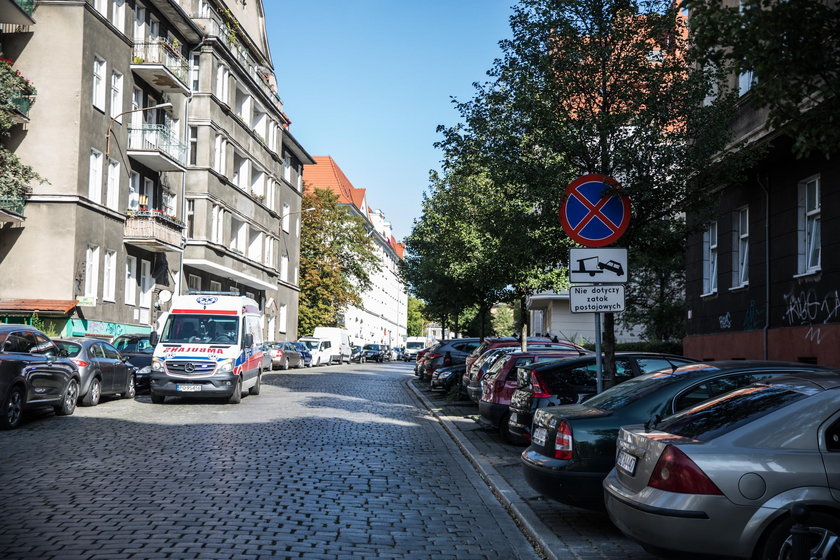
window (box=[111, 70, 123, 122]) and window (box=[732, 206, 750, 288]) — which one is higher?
window (box=[111, 70, 123, 122])

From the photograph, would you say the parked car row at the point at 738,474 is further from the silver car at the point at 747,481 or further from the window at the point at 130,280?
the window at the point at 130,280

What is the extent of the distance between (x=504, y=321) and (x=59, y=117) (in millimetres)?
134910

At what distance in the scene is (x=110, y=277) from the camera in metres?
33.3

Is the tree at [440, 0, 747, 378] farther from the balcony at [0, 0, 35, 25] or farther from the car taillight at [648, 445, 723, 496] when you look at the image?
the balcony at [0, 0, 35, 25]

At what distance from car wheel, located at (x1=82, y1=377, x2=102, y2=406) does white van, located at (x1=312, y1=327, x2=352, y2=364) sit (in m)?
39.9

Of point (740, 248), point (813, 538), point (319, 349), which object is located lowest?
point (319, 349)

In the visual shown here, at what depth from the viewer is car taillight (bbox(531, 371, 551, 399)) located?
38.4ft

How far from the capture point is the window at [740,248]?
19.9 m

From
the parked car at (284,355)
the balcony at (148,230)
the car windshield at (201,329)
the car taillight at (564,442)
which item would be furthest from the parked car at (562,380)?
the parked car at (284,355)

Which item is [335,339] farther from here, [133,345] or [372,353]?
[133,345]

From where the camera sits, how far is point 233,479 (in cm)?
1002

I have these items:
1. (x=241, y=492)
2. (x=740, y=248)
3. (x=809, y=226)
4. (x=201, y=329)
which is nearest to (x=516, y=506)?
(x=241, y=492)

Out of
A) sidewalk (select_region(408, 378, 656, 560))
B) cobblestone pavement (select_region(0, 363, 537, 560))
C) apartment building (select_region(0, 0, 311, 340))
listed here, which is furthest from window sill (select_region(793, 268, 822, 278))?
apartment building (select_region(0, 0, 311, 340))

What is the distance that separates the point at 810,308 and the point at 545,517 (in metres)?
10.3
